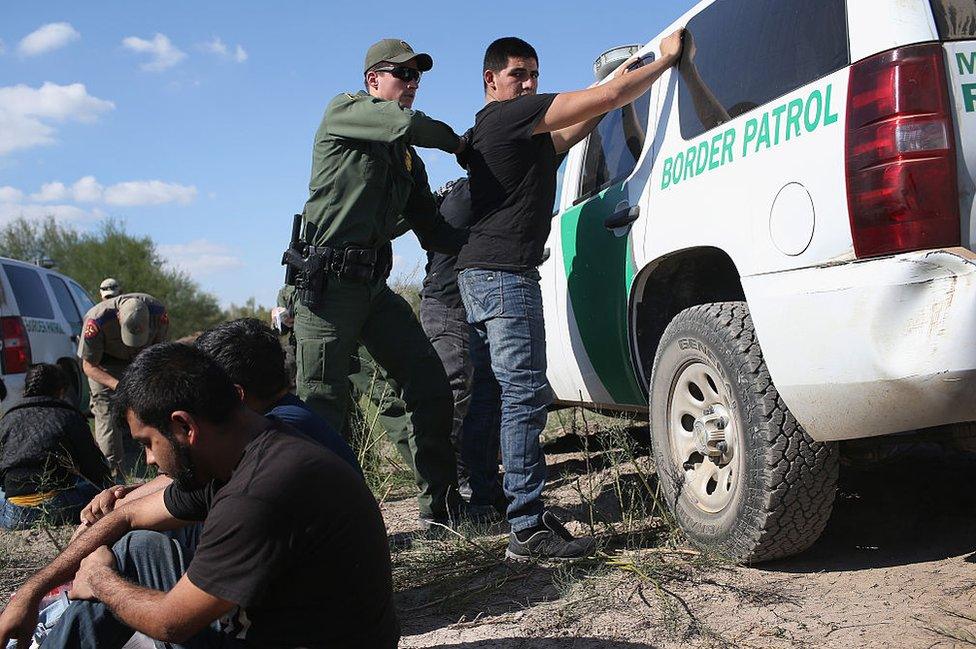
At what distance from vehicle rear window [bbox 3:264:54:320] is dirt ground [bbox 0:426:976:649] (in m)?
4.51

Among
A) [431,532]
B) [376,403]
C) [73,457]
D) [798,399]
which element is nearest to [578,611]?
[798,399]

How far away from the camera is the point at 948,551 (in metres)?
3.19

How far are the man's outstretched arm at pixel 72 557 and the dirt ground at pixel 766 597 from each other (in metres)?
0.92

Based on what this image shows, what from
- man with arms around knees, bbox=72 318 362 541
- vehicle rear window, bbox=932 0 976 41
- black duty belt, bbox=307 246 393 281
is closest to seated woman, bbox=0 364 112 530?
black duty belt, bbox=307 246 393 281

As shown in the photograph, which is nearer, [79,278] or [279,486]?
[279,486]

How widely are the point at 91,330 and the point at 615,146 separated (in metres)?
3.84

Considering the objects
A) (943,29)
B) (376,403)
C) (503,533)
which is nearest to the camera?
(943,29)

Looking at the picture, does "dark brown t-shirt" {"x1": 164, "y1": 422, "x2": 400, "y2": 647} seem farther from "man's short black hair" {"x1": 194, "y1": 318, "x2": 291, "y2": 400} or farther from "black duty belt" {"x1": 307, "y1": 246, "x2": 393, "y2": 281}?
"black duty belt" {"x1": 307, "y1": 246, "x2": 393, "y2": 281}

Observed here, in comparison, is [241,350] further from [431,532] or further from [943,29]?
[943,29]

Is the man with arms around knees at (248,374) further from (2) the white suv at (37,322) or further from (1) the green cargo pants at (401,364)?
(2) the white suv at (37,322)

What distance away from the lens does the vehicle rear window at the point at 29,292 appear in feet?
26.2

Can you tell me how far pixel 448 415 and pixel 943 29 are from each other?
2.52 metres

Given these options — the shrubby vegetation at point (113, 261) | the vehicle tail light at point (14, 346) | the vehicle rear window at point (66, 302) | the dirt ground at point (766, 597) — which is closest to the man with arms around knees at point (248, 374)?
the dirt ground at point (766, 597)

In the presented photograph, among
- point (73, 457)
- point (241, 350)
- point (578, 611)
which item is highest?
point (241, 350)
